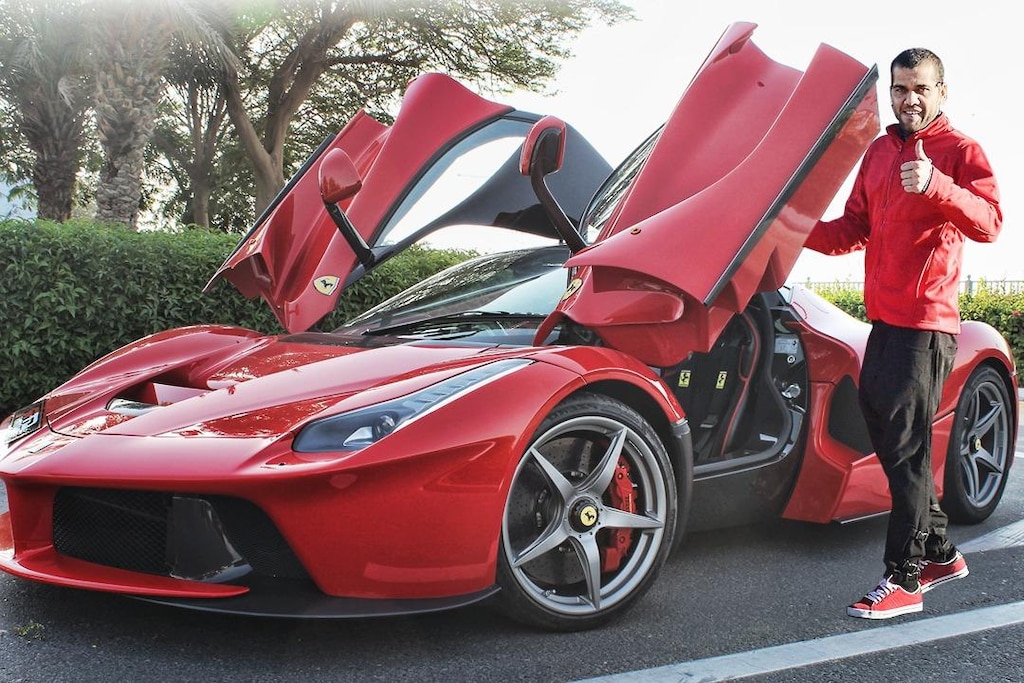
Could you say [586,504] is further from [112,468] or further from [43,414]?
[43,414]

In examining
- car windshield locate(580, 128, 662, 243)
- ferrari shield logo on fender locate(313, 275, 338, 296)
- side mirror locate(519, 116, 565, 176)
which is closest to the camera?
side mirror locate(519, 116, 565, 176)

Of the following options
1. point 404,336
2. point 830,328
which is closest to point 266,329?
point 404,336

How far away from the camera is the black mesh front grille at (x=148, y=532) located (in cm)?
239

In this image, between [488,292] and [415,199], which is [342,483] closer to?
[488,292]

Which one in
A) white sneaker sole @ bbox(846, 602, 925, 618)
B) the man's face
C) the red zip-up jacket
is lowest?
white sneaker sole @ bbox(846, 602, 925, 618)

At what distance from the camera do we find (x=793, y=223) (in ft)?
10.1

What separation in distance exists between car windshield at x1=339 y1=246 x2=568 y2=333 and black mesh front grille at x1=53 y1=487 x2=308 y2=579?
137 centimetres

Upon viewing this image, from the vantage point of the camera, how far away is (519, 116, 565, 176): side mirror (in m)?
3.08

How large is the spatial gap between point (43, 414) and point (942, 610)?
280cm

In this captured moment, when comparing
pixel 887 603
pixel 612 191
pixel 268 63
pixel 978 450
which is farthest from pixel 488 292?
pixel 268 63

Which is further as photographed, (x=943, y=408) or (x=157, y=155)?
(x=157, y=155)

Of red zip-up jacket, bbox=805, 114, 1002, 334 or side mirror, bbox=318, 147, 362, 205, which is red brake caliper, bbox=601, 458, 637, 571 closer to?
red zip-up jacket, bbox=805, 114, 1002, 334

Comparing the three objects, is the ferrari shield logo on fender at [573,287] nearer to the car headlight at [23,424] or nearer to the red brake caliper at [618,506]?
the red brake caliper at [618,506]

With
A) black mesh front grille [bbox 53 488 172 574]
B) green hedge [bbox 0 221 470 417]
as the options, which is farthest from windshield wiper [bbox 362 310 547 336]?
green hedge [bbox 0 221 470 417]
